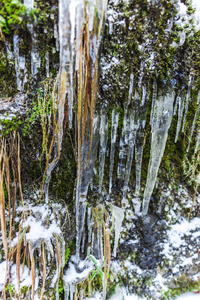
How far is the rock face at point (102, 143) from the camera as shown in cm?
166

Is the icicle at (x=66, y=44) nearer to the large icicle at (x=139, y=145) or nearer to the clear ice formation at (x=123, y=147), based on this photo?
the clear ice formation at (x=123, y=147)

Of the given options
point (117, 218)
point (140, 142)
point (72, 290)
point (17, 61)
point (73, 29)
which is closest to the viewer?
point (73, 29)

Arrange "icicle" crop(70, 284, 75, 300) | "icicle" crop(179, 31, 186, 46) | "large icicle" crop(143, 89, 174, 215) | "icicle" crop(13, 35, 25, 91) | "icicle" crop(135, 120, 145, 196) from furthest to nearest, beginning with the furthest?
"icicle" crop(70, 284, 75, 300)
"icicle" crop(135, 120, 145, 196)
"large icicle" crop(143, 89, 174, 215)
"icicle" crop(179, 31, 186, 46)
"icicle" crop(13, 35, 25, 91)

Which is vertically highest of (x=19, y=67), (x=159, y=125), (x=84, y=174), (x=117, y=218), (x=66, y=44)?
(x=66, y=44)

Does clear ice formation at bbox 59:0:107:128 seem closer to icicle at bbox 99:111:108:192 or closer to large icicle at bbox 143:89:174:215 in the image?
icicle at bbox 99:111:108:192

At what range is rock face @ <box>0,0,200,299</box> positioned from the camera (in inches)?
65.5

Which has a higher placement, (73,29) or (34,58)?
(73,29)

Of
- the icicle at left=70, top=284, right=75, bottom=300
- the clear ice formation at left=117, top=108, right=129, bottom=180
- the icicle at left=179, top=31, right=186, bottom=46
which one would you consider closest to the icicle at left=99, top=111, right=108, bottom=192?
the clear ice formation at left=117, top=108, right=129, bottom=180

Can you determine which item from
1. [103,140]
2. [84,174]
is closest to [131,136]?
[103,140]

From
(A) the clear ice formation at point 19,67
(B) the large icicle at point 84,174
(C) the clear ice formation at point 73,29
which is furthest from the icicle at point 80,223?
(A) the clear ice formation at point 19,67

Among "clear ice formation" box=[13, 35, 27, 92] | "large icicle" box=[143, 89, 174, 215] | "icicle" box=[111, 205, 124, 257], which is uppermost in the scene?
"clear ice formation" box=[13, 35, 27, 92]

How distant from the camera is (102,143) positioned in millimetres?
1978

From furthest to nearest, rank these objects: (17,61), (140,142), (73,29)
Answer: (140,142), (17,61), (73,29)

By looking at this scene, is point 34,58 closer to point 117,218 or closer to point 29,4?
point 29,4
